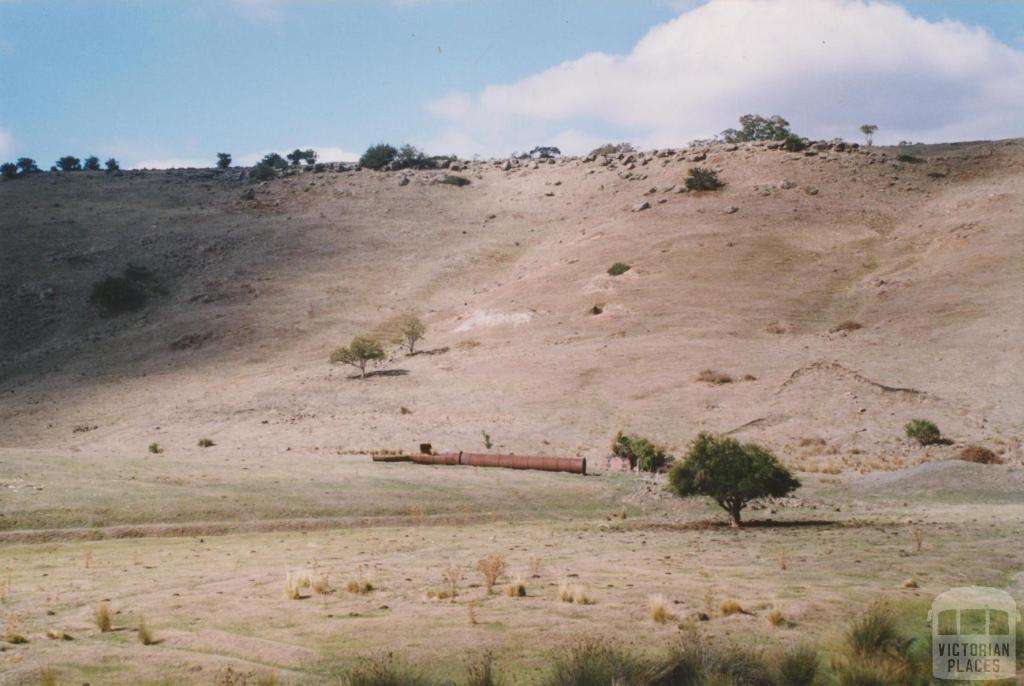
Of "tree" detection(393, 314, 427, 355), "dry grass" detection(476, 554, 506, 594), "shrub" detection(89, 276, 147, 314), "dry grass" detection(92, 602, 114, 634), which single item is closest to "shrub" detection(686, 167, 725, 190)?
"tree" detection(393, 314, 427, 355)

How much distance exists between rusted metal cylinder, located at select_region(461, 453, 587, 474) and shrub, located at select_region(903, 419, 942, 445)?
17.4m

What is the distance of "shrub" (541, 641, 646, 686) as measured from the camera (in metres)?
11.6

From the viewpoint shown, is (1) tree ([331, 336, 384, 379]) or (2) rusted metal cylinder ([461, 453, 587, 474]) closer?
(2) rusted metal cylinder ([461, 453, 587, 474])

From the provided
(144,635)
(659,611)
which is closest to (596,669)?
(659,611)

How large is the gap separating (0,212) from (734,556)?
11285 cm

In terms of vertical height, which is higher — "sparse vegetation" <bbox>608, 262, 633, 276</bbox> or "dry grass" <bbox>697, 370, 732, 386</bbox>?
"sparse vegetation" <bbox>608, 262, 633, 276</bbox>

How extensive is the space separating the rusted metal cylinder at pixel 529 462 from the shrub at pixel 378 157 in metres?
114

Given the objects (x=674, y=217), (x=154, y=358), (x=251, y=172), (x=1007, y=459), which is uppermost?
(x=251, y=172)

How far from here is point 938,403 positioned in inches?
1921

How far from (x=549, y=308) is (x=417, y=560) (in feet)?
182

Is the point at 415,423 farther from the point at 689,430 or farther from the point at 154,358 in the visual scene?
the point at 154,358

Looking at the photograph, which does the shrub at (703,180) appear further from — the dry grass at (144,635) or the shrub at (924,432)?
the dry grass at (144,635)

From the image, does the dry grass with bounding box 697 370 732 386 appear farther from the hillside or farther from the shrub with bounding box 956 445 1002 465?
the shrub with bounding box 956 445 1002 465

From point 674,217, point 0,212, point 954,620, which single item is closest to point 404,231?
point 674,217
